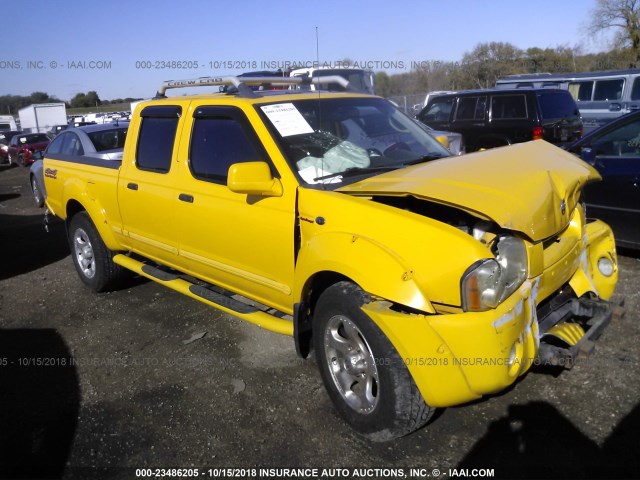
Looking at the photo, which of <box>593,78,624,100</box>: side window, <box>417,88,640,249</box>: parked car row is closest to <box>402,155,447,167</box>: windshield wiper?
<box>417,88,640,249</box>: parked car row

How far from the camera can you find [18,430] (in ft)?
11.2

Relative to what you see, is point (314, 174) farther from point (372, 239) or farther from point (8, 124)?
point (8, 124)

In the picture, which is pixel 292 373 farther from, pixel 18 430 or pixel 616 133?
pixel 616 133

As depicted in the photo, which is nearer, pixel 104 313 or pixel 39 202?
pixel 104 313

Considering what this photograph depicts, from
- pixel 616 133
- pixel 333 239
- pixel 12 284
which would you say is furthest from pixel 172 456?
pixel 616 133

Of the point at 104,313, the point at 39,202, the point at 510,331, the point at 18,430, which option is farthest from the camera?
the point at 39,202

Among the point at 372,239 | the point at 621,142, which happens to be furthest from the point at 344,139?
the point at 621,142

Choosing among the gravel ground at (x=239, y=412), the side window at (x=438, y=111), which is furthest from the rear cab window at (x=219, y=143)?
the side window at (x=438, y=111)

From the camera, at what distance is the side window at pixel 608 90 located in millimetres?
15398

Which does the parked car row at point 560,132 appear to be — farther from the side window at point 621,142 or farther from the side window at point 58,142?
the side window at point 58,142

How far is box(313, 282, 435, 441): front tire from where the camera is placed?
109 inches

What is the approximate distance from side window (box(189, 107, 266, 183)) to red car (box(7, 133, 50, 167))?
22801mm

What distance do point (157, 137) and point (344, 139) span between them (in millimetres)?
1675

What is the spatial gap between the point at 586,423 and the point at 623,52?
36.2 m
